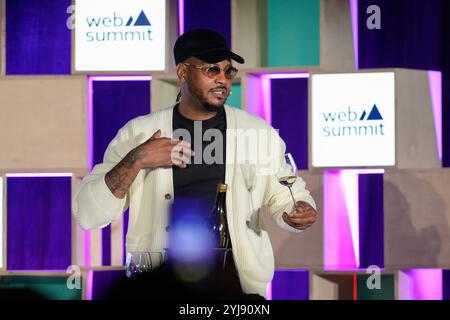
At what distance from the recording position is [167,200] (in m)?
2.79

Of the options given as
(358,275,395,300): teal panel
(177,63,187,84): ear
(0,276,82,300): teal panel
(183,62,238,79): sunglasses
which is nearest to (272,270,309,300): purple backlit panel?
(358,275,395,300): teal panel

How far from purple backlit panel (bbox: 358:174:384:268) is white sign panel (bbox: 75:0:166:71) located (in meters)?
1.21

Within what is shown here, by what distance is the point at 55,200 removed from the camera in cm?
529

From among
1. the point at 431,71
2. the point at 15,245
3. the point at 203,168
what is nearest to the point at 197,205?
the point at 203,168

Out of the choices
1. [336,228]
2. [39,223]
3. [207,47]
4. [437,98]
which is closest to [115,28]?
[39,223]

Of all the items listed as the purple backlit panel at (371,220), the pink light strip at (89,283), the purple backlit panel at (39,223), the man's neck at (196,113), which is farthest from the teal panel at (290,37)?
the man's neck at (196,113)

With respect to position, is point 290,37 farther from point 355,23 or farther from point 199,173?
point 199,173

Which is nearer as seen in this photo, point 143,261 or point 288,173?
point 143,261

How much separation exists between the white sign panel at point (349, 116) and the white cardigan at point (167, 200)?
1546mm

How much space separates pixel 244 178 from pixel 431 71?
2088 millimetres

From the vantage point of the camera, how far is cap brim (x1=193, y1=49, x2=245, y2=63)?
288 cm

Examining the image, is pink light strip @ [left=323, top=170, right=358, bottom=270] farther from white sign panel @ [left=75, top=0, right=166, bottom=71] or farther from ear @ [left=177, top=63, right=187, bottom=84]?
ear @ [left=177, top=63, right=187, bottom=84]

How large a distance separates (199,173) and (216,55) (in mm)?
348
